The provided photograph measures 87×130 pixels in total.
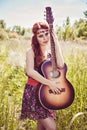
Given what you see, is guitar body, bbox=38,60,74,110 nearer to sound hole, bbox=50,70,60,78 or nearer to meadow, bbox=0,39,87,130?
sound hole, bbox=50,70,60,78

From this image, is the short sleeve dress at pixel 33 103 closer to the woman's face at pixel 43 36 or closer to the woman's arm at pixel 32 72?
the woman's arm at pixel 32 72

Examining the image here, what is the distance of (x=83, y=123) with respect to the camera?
11.8ft

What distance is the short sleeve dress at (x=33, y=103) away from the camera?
3.28 metres

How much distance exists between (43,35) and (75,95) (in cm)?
47

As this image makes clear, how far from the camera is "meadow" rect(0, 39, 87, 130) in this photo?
11.3 ft

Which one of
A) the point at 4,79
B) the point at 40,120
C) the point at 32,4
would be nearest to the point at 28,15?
the point at 32,4

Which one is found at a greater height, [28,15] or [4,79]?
[28,15]

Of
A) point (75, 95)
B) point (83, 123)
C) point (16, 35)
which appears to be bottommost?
point (83, 123)

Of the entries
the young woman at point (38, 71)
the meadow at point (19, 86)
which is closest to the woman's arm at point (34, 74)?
the young woman at point (38, 71)

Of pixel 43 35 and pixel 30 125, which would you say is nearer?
pixel 43 35

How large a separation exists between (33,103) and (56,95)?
149mm

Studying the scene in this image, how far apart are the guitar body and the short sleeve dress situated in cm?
3

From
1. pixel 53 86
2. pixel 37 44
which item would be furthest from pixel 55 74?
pixel 37 44

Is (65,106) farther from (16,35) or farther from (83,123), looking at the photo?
(16,35)
